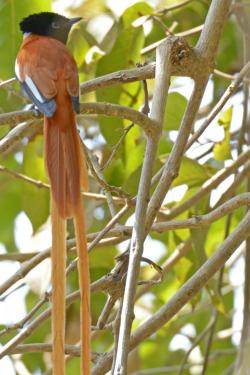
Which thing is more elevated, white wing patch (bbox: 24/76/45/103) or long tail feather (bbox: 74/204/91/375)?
white wing patch (bbox: 24/76/45/103)

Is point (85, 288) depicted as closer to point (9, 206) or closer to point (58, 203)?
point (58, 203)

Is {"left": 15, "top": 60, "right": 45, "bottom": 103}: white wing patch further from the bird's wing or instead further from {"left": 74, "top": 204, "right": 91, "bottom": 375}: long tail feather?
{"left": 74, "top": 204, "right": 91, "bottom": 375}: long tail feather

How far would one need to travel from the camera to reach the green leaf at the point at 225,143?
3209mm

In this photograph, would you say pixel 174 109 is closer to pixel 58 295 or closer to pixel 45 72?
pixel 45 72

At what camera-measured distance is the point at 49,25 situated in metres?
3.23

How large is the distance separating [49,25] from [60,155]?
99cm

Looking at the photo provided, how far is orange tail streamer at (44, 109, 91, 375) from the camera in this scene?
6.11 ft

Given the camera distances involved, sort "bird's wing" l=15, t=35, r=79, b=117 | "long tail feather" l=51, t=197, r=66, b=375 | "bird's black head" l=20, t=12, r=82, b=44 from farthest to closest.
Answer: "bird's black head" l=20, t=12, r=82, b=44
"bird's wing" l=15, t=35, r=79, b=117
"long tail feather" l=51, t=197, r=66, b=375

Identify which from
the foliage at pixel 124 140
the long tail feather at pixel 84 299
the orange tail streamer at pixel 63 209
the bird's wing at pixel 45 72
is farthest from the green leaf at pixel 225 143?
the long tail feather at pixel 84 299

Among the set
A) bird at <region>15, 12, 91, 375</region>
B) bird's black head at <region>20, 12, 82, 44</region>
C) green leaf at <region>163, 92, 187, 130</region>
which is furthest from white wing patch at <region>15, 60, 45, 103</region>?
green leaf at <region>163, 92, 187, 130</region>

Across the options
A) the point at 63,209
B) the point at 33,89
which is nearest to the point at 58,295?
the point at 63,209

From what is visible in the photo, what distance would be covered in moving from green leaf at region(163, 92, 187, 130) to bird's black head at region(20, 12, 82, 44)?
0.37 metres

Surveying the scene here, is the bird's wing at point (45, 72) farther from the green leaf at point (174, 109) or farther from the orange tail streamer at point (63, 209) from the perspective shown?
the green leaf at point (174, 109)

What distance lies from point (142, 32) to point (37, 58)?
2.38 feet
